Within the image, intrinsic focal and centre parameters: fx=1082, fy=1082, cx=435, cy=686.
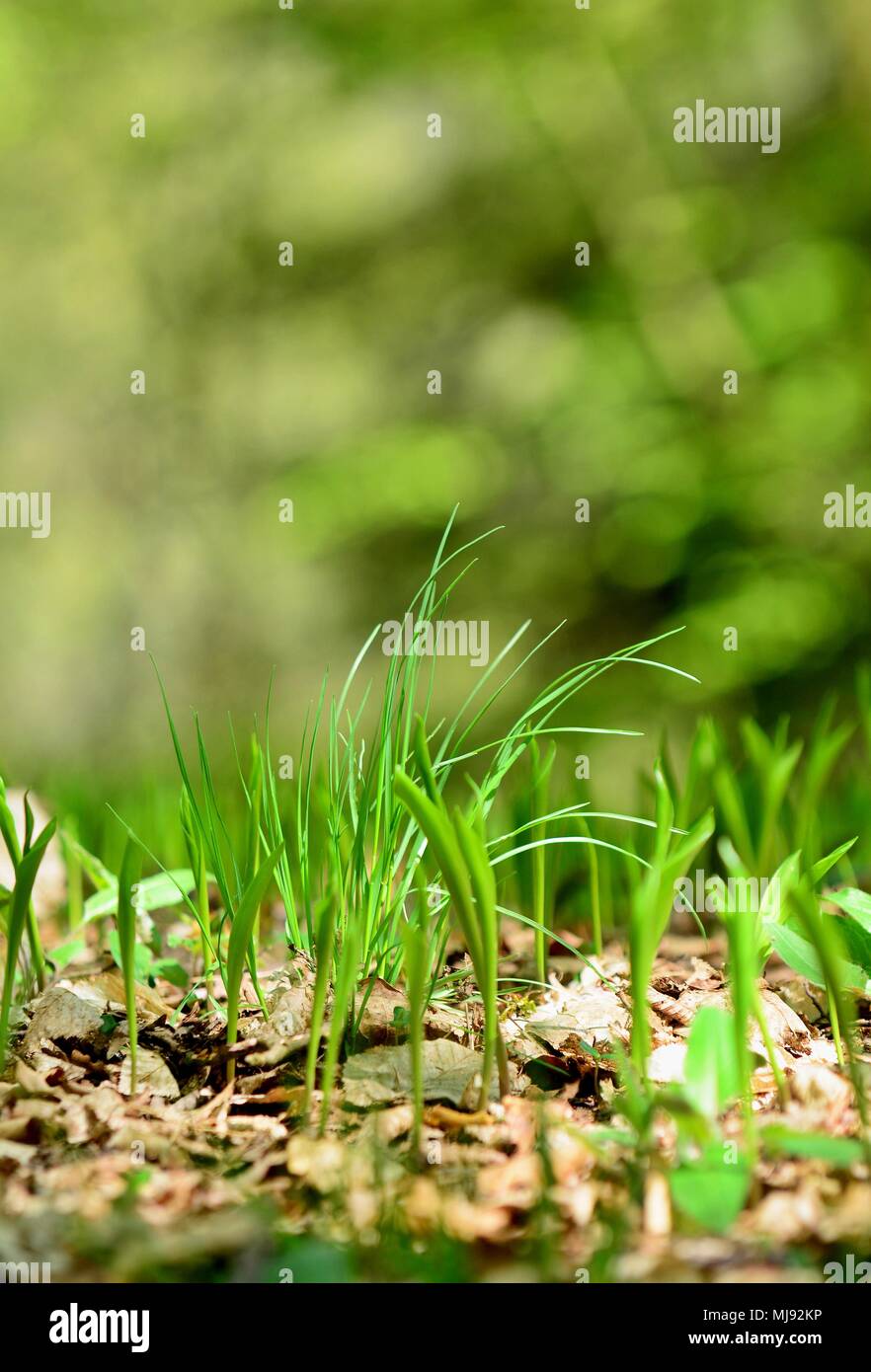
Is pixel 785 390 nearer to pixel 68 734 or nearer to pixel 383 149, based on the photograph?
pixel 383 149

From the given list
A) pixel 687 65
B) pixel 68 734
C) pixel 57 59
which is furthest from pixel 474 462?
pixel 57 59

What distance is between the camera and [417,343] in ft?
19.6

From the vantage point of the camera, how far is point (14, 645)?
6211mm

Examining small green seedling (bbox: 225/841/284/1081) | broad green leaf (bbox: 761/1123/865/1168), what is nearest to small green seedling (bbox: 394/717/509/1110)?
small green seedling (bbox: 225/841/284/1081)

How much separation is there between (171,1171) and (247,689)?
4920 mm
